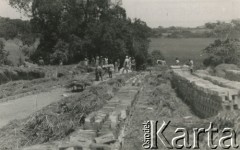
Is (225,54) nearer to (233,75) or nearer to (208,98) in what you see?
(233,75)

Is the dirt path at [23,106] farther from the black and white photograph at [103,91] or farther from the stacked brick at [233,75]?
the stacked brick at [233,75]

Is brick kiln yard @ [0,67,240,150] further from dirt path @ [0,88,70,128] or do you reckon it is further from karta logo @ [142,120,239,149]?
dirt path @ [0,88,70,128]

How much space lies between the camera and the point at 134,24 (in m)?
55.2

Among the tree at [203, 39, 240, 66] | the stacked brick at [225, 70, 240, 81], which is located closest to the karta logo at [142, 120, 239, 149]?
the stacked brick at [225, 70, 240, 81]

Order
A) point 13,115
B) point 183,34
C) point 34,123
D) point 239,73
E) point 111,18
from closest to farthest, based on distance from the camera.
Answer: point 34,123 < point 13,115 < point 239,73 < point 111,18 < point 183,34

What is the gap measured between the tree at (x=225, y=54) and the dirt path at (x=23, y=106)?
23.4 metres

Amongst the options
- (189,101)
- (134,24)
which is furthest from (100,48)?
(189,101)

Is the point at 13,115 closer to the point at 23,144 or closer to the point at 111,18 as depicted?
the point at 23,144

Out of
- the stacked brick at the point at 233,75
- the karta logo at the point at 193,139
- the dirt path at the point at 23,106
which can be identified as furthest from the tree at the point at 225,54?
the karta logo at the point at 193,139

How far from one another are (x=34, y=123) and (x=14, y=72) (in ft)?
55.6

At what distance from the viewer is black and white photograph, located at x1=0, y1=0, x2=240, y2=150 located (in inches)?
376

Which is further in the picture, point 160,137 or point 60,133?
point 60,133

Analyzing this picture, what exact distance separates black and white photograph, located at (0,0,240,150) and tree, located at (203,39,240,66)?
0.11 m

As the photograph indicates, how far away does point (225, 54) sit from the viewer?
43.3 meters
